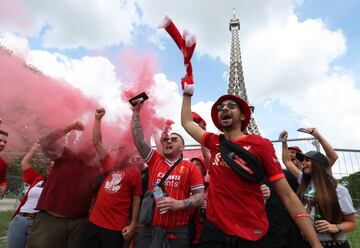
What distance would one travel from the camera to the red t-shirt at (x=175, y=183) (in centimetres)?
326

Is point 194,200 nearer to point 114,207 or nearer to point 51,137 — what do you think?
point 114,207

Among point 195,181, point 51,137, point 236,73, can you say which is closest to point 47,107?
point 51,137

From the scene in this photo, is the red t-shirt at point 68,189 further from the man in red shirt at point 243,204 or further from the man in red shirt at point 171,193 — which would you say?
the man in red shirt at point 243,204

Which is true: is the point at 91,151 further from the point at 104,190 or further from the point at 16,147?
the point at 16,147

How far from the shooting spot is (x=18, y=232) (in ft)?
14.9

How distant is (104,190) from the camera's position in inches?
156

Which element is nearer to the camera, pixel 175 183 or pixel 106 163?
pixel 175 183

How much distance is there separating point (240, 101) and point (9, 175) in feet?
45.2

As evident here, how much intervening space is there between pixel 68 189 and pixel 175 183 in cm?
163

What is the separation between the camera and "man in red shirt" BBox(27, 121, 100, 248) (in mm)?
3857

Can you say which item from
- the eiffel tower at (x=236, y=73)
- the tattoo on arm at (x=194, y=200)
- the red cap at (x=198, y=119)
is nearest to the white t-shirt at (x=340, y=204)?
the tattoo on arm at (x=194, y=200)

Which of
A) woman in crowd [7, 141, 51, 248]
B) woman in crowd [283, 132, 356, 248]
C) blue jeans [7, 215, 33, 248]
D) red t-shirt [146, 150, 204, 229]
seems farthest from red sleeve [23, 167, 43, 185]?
woman in crowd [283, 132, 356, 248]

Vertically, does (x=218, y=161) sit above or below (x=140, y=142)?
below

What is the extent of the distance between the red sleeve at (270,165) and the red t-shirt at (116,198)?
2.08 m
